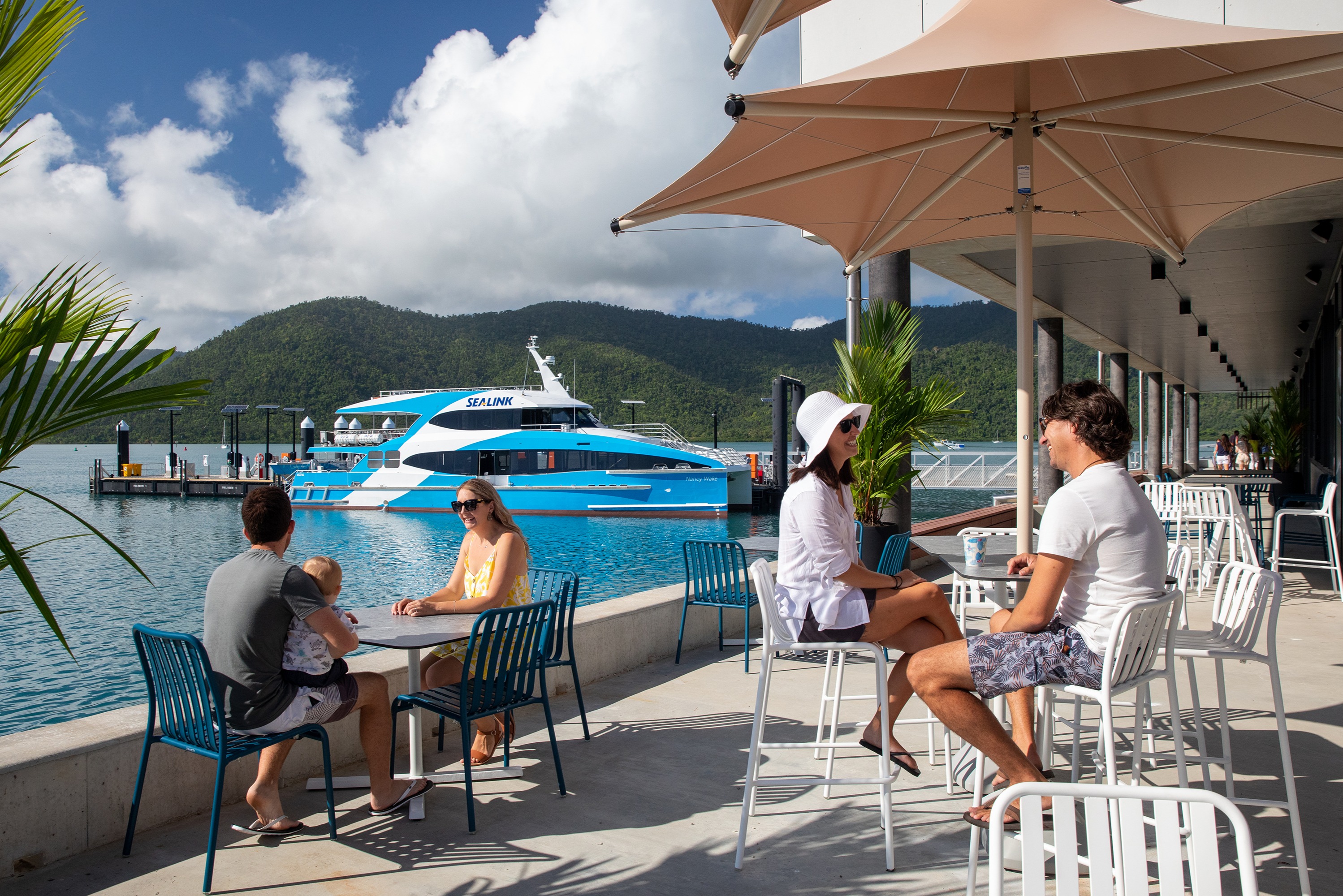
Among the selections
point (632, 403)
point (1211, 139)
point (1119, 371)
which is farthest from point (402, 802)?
point (632, 403)

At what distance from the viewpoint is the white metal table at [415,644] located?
2.75 metres

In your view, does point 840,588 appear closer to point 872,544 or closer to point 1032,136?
point 1032,136

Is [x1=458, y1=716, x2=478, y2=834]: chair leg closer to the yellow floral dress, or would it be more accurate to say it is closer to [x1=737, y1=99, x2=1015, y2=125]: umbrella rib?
the yellow floral dress

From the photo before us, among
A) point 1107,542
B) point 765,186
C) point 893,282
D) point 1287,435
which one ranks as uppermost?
point 893,282

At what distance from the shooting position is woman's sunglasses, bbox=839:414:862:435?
9.59 ft

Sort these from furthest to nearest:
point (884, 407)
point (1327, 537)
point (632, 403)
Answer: point (632, 403), point (1327, 537), point (884, 407)

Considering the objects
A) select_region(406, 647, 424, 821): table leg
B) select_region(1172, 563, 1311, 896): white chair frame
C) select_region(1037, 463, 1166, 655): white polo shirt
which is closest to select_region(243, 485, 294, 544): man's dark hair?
select_region(406, 647, 424, 821): table leg

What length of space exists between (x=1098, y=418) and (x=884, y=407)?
13.7 feet

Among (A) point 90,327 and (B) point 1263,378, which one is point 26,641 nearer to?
(A) point 90,327

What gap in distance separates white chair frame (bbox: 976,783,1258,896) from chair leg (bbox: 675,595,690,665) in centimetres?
372

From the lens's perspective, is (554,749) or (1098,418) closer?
(1098,418)

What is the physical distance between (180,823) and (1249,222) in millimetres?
8047

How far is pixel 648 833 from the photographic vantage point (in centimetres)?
266

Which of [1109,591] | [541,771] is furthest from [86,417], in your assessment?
[1109,591]
